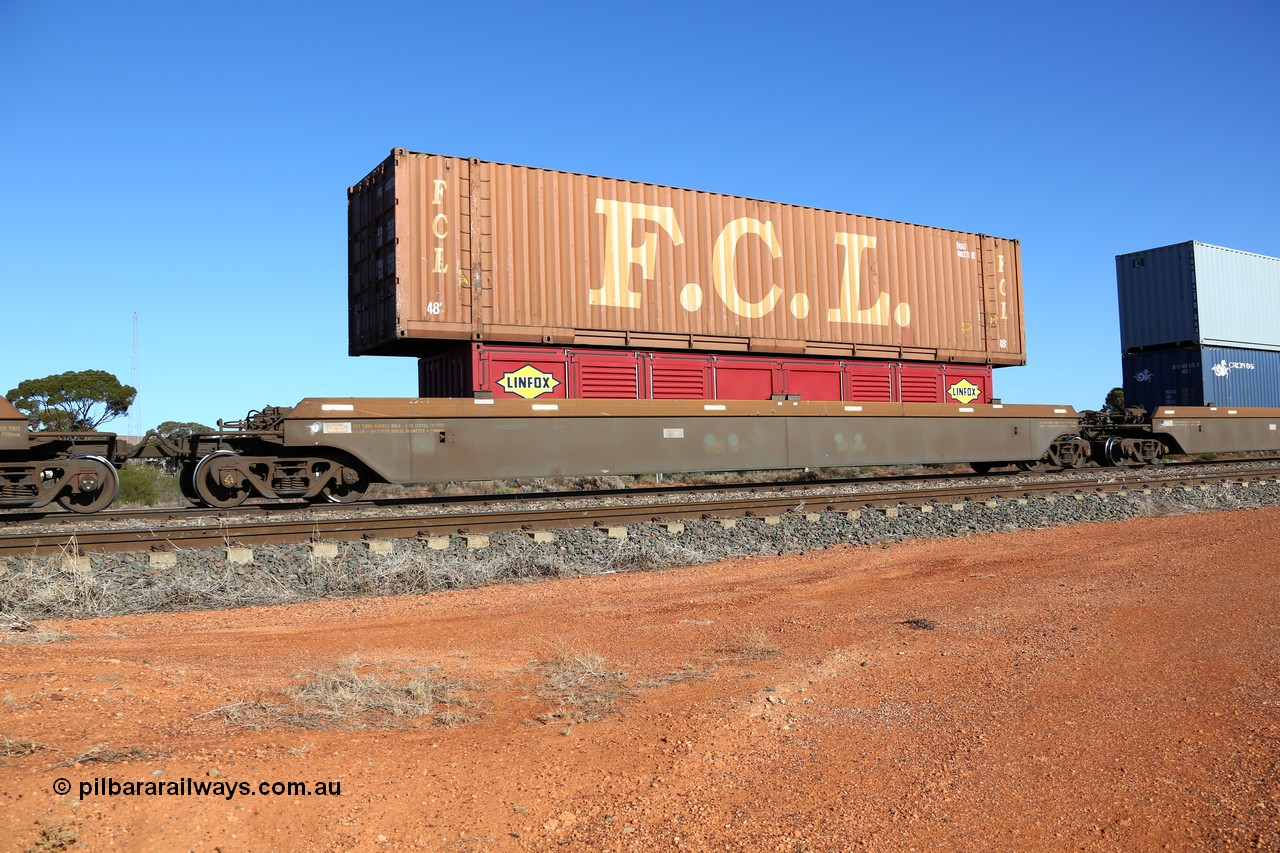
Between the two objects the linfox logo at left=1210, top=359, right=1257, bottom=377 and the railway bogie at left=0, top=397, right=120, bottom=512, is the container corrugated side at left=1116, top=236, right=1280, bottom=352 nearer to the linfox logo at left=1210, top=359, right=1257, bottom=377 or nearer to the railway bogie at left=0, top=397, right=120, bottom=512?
the linfox logo at left=1210, top=359, right=1257, bottom=377

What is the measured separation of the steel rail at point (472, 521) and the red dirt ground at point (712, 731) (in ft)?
4.99

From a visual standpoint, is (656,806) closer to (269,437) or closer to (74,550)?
(74,550)

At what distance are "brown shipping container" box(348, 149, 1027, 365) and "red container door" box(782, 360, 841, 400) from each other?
0.80 ft

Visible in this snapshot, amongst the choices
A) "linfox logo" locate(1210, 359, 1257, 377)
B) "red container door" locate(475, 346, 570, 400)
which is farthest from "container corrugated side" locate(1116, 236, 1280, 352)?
"red container door" locate(475, 346, 570, 400)

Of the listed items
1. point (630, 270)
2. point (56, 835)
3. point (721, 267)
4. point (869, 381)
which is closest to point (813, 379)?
point (869, 381)

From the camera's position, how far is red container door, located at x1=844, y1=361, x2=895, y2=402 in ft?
49.7

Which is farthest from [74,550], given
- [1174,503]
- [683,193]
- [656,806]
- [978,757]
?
[1174,503]

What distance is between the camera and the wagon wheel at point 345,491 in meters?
10.5

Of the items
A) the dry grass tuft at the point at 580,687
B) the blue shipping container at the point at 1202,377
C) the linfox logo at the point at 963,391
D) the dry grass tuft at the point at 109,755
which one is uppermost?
the blue shipping container at the point at 1202,377

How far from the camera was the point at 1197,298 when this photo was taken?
2269cm

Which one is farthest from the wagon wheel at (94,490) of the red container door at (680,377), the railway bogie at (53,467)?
the red container door at (680,377)

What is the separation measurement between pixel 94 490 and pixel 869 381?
12042mm

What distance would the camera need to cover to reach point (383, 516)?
9.02 m

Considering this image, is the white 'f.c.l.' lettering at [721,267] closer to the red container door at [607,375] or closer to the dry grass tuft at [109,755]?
the red container door at [607,375]
